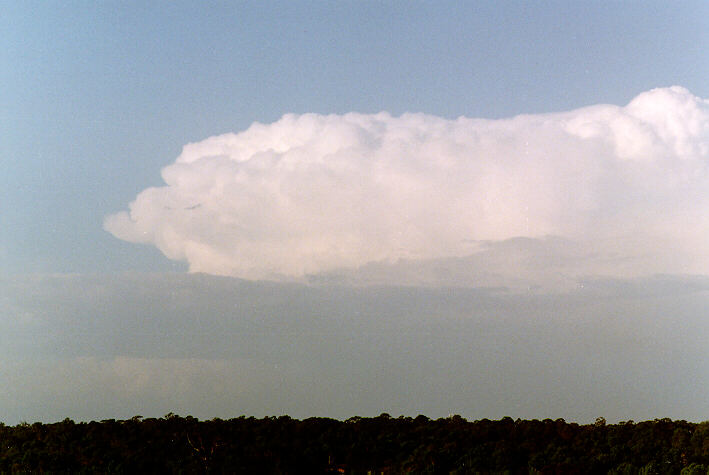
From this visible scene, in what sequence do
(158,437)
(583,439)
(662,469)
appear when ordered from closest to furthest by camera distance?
1. (662,469)
2. (583,439)
3. (158,437)

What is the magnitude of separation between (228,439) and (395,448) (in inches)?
148

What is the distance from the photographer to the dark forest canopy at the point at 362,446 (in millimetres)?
15375

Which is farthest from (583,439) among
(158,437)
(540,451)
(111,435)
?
(111,435)

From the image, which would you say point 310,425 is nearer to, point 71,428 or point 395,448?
point 395,448

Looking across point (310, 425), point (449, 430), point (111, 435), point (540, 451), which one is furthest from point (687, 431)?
point (111, 435)

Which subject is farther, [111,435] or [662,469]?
[111,435]

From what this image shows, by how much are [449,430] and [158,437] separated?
652 centimetres

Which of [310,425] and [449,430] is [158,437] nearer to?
[310,425]

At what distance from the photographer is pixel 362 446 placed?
53.2 feet

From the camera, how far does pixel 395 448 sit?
16.2 metres

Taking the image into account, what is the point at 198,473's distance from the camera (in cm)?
1623

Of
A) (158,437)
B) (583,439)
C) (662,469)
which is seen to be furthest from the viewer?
(158,437)

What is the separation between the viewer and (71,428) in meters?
18.2

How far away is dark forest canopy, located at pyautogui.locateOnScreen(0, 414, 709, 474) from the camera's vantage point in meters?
15.4
